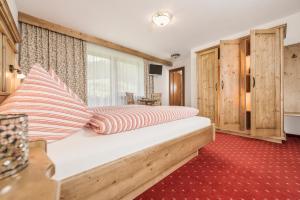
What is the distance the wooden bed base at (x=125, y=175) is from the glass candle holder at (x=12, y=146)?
43cm

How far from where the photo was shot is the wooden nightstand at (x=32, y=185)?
27 cm

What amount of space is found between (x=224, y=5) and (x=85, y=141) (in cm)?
308

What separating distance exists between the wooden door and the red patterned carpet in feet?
5.27

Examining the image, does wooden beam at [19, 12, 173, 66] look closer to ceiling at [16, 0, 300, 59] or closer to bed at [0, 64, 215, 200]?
ceiling at [16, 0, 300, 59]

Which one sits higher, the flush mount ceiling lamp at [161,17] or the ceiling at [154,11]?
the ceiling at [154,11]

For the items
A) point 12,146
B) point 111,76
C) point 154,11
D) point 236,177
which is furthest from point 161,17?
point 12,146

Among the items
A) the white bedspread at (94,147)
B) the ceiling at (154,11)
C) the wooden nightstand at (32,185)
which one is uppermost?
the ceiling at (154,11)

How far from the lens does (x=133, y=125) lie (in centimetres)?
129

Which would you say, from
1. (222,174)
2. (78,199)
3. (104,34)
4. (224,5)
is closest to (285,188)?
(222,174)

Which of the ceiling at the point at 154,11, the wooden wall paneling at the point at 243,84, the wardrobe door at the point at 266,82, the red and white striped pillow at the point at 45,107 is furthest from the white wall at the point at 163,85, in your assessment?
the red and white striped pillow at the point at 45,107

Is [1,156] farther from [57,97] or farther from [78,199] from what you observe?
[57,97]

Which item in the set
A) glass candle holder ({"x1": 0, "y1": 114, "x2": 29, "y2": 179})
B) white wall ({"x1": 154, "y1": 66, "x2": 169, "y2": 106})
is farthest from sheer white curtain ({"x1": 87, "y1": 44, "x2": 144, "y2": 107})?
glass candle holder ({"x1": 0, "y1": 114, "x2": 29, "y2": 179})

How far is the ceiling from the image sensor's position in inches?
102

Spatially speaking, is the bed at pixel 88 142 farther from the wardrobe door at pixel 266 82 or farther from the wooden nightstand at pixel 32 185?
the wardrobe door at pixel 266 82
